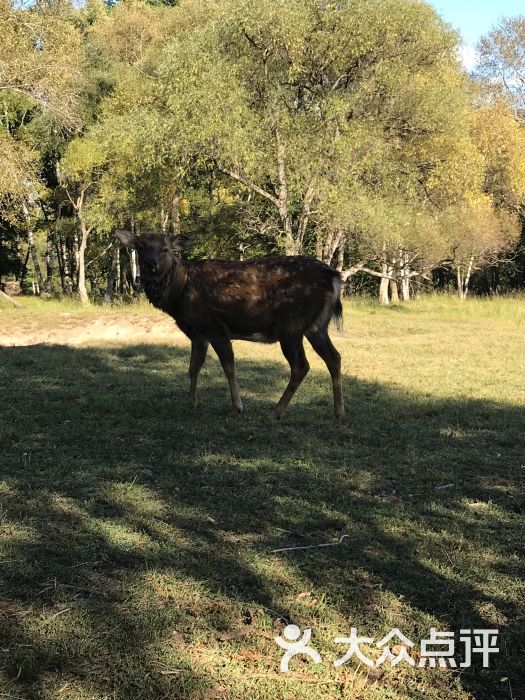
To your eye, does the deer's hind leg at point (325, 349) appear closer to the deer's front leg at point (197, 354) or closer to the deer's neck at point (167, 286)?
the deer's front leg at point (197, 354)

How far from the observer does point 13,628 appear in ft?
9.05

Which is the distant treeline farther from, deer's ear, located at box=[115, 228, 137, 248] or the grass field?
the grass field

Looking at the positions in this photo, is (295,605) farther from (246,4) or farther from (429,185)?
(429,185)

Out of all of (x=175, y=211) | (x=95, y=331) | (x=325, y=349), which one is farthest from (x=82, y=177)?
(x=325, y=349)

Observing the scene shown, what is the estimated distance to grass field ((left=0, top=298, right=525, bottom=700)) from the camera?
2.62 meters

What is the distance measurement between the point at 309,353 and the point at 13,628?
10679 millimetres

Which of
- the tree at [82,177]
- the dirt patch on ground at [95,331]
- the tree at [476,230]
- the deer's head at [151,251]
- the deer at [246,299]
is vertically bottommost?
the dirt patch on ground at [95,331]

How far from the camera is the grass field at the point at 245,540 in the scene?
262cm

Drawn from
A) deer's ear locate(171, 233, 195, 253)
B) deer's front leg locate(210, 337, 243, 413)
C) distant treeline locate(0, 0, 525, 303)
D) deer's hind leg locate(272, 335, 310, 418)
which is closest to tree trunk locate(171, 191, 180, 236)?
distant treeline locate(0, 0, 525, 303)

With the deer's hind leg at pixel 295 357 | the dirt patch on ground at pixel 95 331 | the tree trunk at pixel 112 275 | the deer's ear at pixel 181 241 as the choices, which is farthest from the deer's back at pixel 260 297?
the tree trunk at pixel 112 275

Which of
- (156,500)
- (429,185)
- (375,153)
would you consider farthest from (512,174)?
(156,500)

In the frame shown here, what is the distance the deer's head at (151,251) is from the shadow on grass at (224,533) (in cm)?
170

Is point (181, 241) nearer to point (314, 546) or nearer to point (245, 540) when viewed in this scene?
point (245, 540)

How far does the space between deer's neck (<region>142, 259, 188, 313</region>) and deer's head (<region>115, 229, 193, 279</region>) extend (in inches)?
2.5
